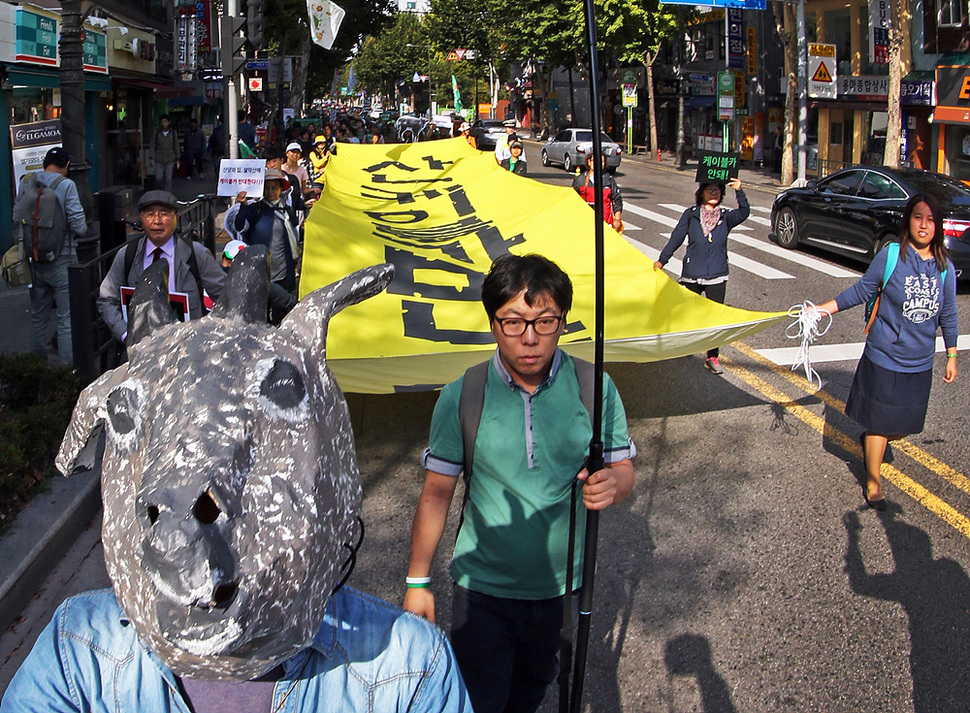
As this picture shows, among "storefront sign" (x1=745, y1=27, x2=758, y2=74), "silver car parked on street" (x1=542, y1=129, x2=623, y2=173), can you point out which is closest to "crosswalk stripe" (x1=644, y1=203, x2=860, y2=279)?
"silver car parked on street" (x1=542, y1=129, x2=623, y2=173)

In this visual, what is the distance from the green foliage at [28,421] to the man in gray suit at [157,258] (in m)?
0.90

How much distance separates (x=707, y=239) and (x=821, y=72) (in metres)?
19.6

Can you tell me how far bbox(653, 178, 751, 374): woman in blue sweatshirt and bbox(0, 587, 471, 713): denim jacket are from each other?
7477 mm

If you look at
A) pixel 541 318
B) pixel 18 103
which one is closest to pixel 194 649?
pixel 541 318

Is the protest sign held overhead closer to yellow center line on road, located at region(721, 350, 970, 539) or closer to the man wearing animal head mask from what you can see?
yellow center line on road, located at region(721, 350, 970, 539)

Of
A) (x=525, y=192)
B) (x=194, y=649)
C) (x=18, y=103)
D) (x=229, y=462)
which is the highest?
(x=18, y=103)

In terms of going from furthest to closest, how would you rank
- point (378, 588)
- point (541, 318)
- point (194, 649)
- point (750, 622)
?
point (378, 588) → point (750, 622) → point (541, 318) → point (194, 649)

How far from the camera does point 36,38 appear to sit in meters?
15.7

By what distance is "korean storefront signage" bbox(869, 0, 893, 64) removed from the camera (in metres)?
27.2

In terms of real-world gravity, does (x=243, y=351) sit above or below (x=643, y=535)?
above

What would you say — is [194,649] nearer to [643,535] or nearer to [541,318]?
[541,318]

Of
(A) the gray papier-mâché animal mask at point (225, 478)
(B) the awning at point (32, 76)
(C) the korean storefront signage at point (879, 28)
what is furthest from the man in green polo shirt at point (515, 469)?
(C) the korean storefront signage at point (879, 28)

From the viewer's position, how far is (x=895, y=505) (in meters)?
6.20

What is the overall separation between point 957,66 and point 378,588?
27895mm
